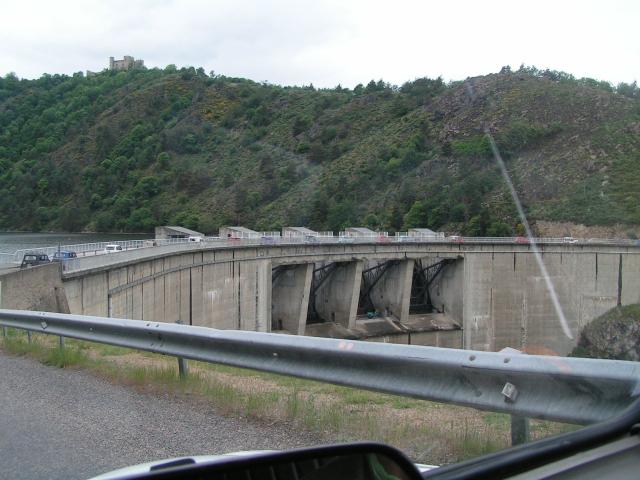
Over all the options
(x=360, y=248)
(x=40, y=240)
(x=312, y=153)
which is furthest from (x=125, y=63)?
(x=360, y=248)

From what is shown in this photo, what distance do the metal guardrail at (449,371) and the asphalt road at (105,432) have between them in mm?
440

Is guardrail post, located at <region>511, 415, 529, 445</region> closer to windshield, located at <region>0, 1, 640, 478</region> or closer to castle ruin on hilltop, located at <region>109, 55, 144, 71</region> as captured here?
windshield, located at <region>0, 1, 640, 478</region>

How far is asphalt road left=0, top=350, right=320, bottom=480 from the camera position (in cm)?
357

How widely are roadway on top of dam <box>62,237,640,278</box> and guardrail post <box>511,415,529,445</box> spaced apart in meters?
23.0

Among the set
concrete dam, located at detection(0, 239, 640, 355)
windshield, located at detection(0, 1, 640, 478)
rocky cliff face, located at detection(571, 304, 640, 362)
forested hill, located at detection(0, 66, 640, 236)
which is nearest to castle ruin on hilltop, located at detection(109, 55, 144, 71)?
windshield, located at detection(0, 1, 640, 478)

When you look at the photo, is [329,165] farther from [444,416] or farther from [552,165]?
[444,416]

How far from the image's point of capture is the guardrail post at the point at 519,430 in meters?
3.13

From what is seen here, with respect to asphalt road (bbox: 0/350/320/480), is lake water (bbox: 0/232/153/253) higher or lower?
lower

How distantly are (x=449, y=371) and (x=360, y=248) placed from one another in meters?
37.4

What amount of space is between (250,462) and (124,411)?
3.52 metres

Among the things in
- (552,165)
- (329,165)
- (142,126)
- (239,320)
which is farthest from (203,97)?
(239,320)

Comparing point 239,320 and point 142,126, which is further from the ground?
point 142,126

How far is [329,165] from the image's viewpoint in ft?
275

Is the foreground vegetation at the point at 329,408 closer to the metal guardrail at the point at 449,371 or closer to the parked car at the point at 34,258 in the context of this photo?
the metal guardrail at the point at 449,371
